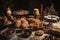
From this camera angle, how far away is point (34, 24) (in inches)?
66.2

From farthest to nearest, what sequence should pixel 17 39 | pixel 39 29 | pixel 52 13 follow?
pixel 52 13 → pixel 39 29 → pixel 17 39

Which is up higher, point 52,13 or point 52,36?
point 52,13

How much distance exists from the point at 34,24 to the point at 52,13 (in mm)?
528

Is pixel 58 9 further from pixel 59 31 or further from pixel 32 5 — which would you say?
pixel 59 31

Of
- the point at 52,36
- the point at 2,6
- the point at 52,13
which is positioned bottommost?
the point at 52,36

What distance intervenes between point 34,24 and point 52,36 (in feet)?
0.84

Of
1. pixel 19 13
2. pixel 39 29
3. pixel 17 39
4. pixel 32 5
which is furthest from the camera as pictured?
pixel 32 5

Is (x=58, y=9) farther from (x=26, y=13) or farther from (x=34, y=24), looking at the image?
(x=34, y=24)

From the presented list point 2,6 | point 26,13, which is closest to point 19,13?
point 26,13

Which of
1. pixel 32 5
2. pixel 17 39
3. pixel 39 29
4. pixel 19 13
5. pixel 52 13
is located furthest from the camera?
pixel 32 5

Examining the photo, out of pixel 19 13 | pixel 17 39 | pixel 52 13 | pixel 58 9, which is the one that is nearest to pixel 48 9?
pixel 52 13

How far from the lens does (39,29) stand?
165cm

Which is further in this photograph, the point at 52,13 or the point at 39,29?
the point at 52,13

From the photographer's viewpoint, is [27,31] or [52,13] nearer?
[27,31]
